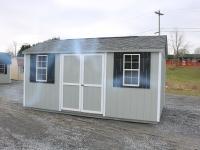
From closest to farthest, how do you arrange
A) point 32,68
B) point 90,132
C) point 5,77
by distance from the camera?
point 90,132
point 32,68
point 5,77

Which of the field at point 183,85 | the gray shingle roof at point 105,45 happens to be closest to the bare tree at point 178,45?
the field at point 183,85

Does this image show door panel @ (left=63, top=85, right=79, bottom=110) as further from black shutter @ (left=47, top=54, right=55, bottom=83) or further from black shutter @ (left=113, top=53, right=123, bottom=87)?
black shutter @ (left=113, top=53, right=123, bottom=87)

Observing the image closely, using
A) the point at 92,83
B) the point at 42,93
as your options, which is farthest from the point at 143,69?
the point at 42,93

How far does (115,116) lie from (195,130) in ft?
8.30

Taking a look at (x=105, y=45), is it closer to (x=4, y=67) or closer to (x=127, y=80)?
(x=127, y=80)

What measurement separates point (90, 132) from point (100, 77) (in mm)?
2401

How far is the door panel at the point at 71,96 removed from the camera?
30.1 feet

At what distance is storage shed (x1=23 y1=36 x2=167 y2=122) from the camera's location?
8.03 m

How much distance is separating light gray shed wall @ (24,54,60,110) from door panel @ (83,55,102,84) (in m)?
1.20

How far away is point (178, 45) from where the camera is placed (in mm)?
58125

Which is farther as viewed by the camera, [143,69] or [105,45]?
[105,45]

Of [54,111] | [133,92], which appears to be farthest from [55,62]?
[133,92]

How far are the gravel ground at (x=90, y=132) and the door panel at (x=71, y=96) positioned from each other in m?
0.47

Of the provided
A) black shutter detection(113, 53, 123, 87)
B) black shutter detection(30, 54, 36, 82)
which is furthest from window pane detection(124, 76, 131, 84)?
black shutter detection(30, 54, 36, 82)
